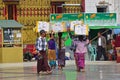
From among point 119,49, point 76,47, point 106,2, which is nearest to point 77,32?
point 119,49

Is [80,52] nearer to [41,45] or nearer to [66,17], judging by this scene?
[41,45]

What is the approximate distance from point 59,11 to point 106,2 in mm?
4120

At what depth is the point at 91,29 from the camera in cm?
3759

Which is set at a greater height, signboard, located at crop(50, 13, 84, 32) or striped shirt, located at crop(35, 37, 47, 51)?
signboard, located at crop(50, 13, 84, 32)

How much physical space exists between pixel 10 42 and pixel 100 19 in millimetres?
10279

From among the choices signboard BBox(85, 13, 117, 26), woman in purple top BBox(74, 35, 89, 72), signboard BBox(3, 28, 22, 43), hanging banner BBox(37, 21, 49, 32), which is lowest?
woman in purple top BBox(74, 35, 89, 72)

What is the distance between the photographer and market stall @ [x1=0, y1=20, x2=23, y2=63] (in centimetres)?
2862

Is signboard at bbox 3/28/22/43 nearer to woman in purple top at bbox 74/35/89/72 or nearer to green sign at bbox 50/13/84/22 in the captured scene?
green sign at bbox 50/13/84/22

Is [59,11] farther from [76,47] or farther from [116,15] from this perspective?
[76,47]

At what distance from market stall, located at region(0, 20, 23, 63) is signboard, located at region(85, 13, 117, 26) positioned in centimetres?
910

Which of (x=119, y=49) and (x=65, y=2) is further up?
(x=65, y=2)

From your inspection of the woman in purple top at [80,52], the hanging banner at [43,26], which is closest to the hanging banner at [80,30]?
the hanging banner at [43,26]

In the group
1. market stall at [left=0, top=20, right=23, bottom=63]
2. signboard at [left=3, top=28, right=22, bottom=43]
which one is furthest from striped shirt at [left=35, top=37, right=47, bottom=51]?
signboard at [left=3, top=28, right=22, bottom=43]

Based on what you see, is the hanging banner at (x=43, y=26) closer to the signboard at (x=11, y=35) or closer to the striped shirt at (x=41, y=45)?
the signboard at (x=11, y=35)
